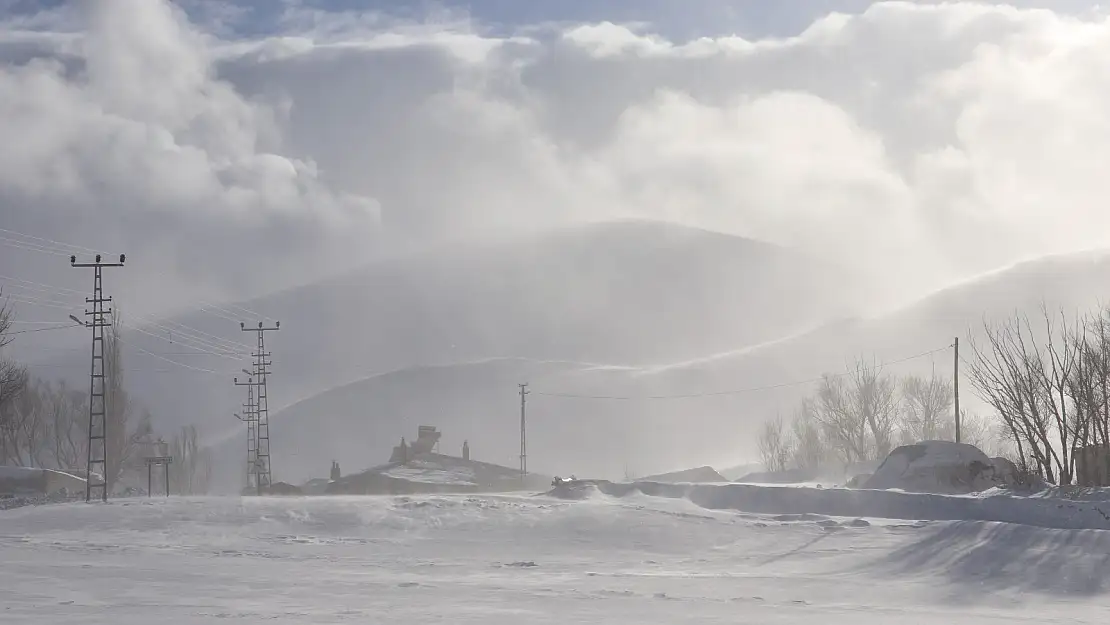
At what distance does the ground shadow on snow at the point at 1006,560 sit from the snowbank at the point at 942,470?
11.1 meters

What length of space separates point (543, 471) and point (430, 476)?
124 meters

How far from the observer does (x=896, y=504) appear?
101 ft

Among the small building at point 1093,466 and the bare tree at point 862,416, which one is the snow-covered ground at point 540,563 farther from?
the bare tree at point 862,416

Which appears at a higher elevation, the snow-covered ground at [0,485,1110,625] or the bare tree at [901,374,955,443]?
the bare tree at [901,374,955,443]

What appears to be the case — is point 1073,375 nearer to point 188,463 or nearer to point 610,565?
point 610,565

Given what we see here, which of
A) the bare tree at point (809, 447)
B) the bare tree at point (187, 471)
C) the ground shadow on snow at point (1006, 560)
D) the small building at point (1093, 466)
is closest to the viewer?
the ground shadow on snow at point (1006, 560)

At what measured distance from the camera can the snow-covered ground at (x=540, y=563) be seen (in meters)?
16.9

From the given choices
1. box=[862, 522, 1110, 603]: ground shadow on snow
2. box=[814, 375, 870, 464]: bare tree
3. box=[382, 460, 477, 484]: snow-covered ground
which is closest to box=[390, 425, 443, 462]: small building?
box=[382, 460, 477, 484]: snow-covered ground

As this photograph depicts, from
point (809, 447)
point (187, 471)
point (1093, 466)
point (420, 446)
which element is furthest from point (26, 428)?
point (1093, 466)

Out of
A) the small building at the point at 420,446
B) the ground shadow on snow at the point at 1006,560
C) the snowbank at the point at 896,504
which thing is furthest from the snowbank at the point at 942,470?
the small building at the point at 420,446

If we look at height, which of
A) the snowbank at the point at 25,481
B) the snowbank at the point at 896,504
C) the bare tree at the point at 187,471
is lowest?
the bare tree at the point at 187,471

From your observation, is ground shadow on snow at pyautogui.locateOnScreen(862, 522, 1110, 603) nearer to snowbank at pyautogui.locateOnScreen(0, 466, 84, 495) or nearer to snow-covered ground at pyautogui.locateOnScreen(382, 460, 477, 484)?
snowbank at pyautogui.locateOnScreen(0, 466, 84, 495)

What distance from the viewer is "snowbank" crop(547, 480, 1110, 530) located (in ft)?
84.4

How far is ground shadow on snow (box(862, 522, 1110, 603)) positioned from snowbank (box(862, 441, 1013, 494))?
36.5 ft
